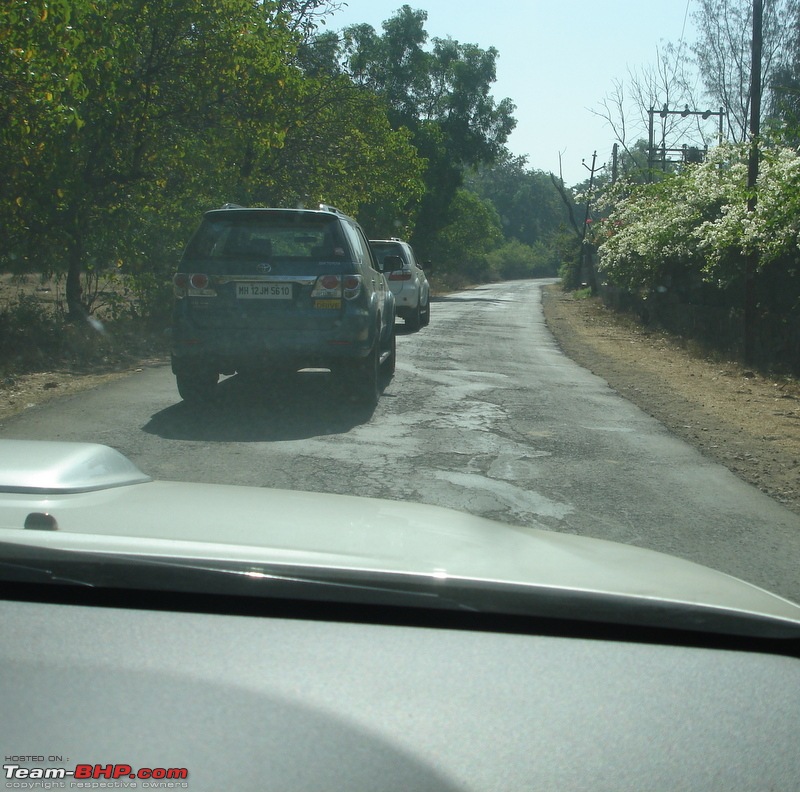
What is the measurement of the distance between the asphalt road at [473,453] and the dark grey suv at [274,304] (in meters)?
0.58

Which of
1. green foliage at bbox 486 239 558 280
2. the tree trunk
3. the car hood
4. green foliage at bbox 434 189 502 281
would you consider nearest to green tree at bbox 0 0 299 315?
the tree trunk

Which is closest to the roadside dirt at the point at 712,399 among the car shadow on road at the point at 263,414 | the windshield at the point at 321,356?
the windshield at the point at 321,356

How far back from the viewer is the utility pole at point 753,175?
48.9ft

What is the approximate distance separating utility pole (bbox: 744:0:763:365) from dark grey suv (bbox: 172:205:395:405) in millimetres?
8530

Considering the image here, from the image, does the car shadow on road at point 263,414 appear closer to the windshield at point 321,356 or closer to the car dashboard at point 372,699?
the windshield at point 321,356

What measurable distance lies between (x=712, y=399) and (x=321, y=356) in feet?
17.6

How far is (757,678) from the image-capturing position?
1.74m

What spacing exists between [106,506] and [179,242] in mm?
16378

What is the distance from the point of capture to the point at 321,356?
346 inches

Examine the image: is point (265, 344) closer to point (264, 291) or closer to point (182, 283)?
point (264, 291)

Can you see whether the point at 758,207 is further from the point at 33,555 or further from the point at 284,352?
the point at 33,555

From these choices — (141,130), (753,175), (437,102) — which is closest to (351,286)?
(141,130)

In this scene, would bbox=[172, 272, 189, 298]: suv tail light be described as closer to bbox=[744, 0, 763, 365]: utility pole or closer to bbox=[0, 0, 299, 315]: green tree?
bbox=[0, 0, 299, 315]: green tree

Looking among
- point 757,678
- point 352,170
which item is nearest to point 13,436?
point 757,678
